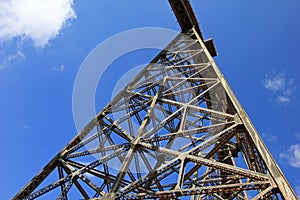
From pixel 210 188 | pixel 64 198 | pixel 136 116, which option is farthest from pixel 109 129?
pixel 210 188

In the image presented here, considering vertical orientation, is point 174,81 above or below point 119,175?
above

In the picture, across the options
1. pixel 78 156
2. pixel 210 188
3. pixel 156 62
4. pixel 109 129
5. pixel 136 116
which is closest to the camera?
pixel 210 188

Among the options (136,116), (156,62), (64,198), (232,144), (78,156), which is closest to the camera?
(64,198)

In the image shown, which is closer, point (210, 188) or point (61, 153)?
point (210, 188)

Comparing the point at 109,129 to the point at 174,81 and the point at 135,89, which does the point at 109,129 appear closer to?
the point at 135,89

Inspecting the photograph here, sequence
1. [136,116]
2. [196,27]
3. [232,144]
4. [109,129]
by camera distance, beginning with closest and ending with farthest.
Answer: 1. [109,129]
2. [136,116]
3. [232,144]
4. [196,27]

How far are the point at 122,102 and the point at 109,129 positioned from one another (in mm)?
1789

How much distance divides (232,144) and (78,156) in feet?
22.7

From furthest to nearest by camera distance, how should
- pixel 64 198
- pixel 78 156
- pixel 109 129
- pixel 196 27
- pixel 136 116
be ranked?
pixel 196 27 → pixel 136 116 → pixel 109 129 → pixel 78 156 → pixel 64 198

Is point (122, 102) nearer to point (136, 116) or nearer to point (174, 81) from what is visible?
point (136, 116)

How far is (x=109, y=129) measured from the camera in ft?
36.7

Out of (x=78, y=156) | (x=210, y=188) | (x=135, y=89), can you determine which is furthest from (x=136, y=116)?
(x=210, y=188)

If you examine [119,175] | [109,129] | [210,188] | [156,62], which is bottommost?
[210,188]

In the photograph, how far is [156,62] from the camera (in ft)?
50.1
